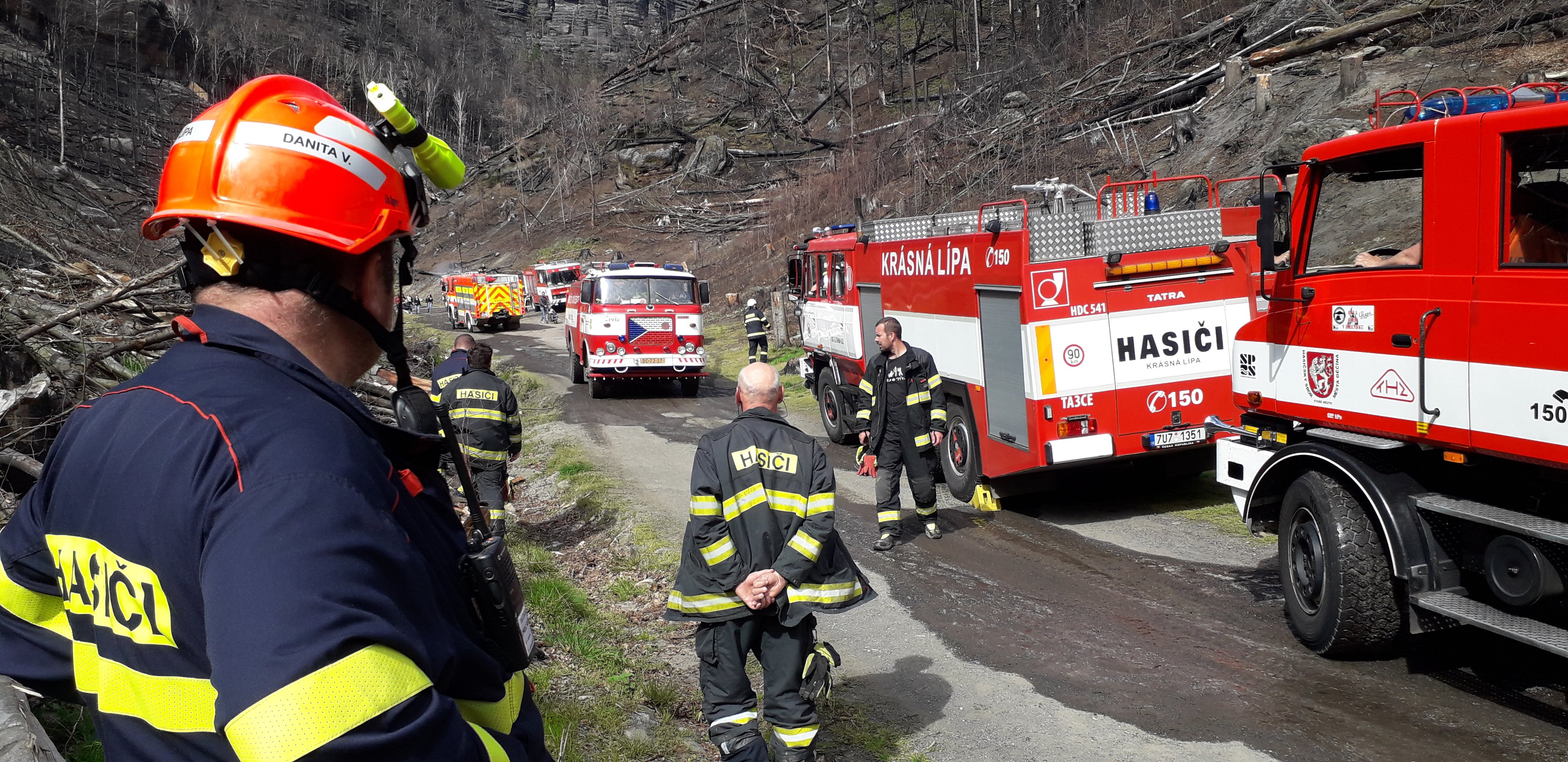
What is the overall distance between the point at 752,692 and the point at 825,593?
0.54 meters

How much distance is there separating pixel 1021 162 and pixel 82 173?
2101 centimetres

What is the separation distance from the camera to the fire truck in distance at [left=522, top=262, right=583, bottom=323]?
39.8 meters

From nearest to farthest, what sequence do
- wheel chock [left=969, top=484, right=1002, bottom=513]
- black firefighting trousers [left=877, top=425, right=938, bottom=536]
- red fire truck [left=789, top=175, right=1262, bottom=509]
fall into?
1. black firefighting trousers [left=877, top=425, right=938, bottom=536]
2. red fire truck [left=789, top=175, right=1262, bottom=509]
3. wheel chock [left=969, top=484, right=1002, bottom=513]

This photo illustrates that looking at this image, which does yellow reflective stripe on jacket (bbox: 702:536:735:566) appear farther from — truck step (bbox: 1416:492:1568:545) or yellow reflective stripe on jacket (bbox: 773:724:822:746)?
truck step (bbox: 1416:492:1568:545)

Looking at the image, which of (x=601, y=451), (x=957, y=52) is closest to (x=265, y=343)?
(x=601, y=451)

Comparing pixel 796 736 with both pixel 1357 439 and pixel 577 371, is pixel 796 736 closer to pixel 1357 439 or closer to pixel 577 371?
pixel 1357 439

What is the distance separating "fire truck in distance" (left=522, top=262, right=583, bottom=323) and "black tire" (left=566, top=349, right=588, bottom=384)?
62.1 feet

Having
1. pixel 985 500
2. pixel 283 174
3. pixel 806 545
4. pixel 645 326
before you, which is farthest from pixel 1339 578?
pixel 645 326

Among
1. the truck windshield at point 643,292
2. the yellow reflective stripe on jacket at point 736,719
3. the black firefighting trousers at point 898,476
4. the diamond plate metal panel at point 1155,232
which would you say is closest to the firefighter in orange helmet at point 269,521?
the yellow reflective stripe on jacket at point 736,719

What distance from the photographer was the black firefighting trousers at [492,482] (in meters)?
7.95

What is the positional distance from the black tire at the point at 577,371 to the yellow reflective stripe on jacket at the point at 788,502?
51.3 ft

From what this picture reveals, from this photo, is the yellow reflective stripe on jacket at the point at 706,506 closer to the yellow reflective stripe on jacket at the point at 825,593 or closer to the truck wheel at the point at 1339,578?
the yellow reflective stripe on jacket at the point at 825,593

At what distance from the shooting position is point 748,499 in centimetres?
419

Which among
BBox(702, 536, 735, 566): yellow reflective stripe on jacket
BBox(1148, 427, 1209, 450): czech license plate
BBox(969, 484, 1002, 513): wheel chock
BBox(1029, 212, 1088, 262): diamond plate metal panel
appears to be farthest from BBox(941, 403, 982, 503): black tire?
BBox(702, 536, 735, 566): yellow reflective stripe on jacket
